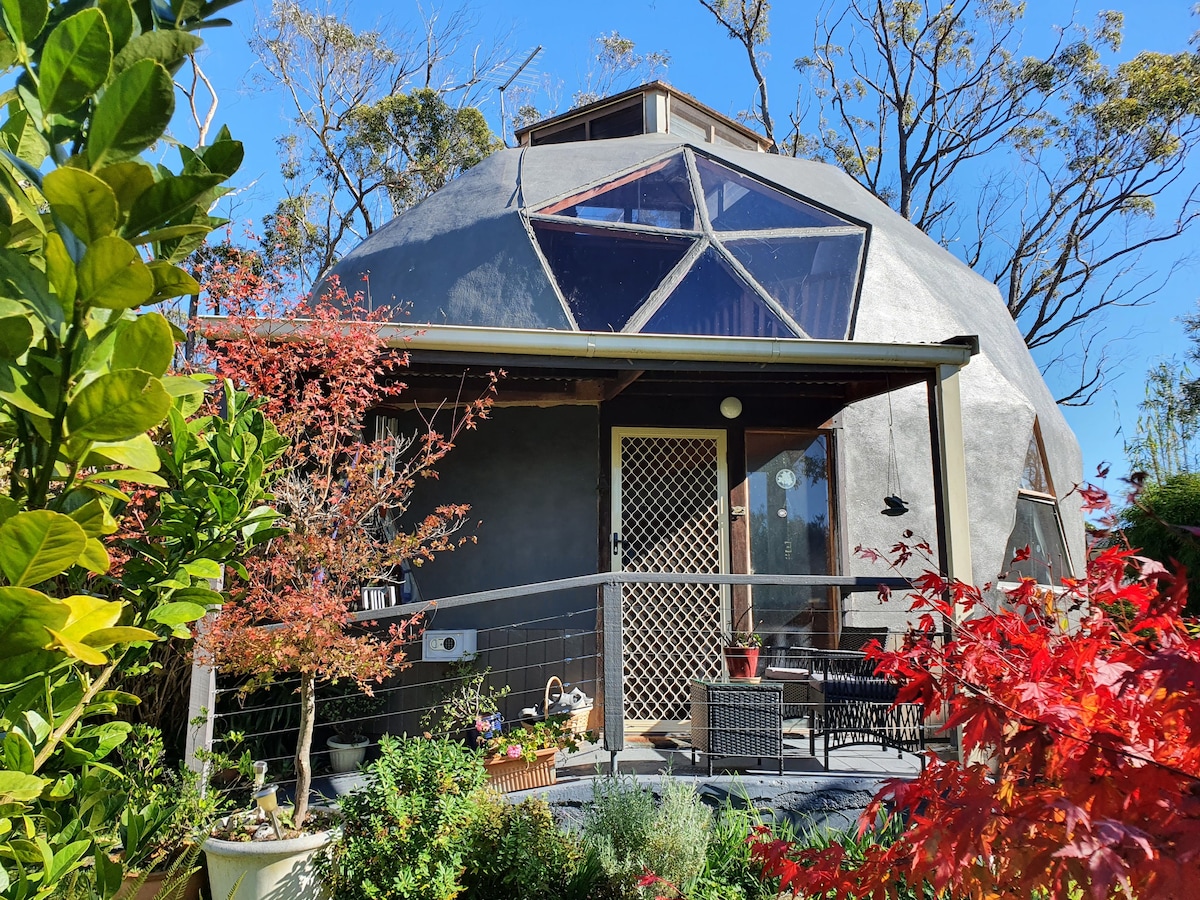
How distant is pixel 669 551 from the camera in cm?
854

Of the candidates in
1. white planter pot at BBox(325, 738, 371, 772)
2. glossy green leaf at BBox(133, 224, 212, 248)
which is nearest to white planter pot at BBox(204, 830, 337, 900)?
white planter pot at BBox(325, 738, 371, 772)

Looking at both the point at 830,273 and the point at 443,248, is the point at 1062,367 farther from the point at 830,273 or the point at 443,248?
the point at 443,248

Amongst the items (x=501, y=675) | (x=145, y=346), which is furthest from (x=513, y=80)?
(x=145, y=346)

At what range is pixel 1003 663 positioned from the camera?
2.66 metres

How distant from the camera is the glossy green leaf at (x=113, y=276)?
2.75 feet

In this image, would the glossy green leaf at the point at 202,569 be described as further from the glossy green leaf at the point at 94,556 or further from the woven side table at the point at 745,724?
the woven side table at the point at 745,724

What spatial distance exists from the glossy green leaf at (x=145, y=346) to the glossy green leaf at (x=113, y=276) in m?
0.03

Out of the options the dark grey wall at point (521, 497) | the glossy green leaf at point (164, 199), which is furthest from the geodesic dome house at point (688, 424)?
the glossy green leaf at point (164, 199)

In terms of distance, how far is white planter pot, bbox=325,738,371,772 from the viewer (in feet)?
22.5

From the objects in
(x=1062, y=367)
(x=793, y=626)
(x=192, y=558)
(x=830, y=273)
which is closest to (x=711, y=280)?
(x=830, y=273)

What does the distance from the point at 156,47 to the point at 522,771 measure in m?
5.07

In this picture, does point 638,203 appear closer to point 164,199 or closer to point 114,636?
point 164,199

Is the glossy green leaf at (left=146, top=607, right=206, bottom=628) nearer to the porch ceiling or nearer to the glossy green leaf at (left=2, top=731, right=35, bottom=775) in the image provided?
the glossy green leaf at (left=2, top=731, right=35, bottom=775)

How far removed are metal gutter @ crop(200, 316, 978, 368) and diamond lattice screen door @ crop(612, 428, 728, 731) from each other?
87.2 inches
